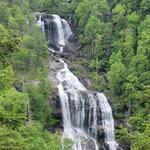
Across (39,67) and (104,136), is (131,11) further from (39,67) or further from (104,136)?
(104,136)

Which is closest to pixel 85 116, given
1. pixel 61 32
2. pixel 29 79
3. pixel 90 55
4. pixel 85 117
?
pixel 85 117

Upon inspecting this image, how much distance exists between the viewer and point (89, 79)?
5438 cm

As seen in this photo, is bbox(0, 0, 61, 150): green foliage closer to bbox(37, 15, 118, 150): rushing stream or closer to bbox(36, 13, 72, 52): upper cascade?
bbox(37, 15, 118, 150): rushing stream

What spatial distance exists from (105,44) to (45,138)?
26.7 metres

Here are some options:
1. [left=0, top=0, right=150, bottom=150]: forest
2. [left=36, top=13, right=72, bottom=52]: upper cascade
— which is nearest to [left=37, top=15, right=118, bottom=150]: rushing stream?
[left=0, top=0, right=150, bottom=150]: forest

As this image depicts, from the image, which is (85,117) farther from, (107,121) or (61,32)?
(61,32)

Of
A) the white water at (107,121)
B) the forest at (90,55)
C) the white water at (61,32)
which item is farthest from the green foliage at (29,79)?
the white water at (107,121)

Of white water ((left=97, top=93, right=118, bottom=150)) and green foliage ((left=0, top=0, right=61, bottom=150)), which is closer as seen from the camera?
green foliage ((left=0, top=0, right=61, bottom=150))

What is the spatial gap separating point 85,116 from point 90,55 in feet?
55.5

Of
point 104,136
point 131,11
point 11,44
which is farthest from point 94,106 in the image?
point 11,44

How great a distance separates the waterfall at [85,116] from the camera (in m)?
44.2

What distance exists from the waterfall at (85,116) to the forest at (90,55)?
1.38 meters

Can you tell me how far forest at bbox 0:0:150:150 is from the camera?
42250 millimetres

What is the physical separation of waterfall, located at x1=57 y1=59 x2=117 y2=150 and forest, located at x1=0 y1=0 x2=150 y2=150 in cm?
138
